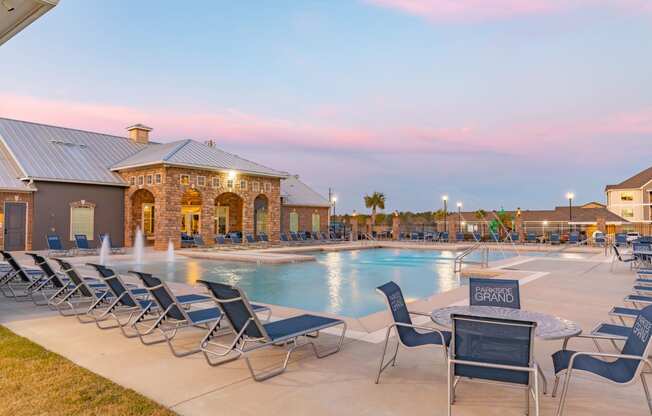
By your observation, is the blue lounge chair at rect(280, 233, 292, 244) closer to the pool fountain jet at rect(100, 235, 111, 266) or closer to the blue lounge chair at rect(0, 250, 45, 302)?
the pool fountain jet at rect(100, 235, 111, 266)

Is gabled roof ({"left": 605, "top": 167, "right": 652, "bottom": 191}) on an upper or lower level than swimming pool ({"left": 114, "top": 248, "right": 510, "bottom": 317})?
upper

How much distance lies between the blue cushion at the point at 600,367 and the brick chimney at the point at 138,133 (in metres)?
28.0

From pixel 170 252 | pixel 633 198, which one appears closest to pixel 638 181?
pixel 633 198

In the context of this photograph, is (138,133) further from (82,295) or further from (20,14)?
(20,14)

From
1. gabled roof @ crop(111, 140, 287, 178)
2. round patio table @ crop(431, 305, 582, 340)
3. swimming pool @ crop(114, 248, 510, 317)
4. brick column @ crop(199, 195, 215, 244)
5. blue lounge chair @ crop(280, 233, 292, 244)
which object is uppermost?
gabled roof @ crop(111, 140, 287, 178)

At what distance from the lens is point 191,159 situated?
874 inches

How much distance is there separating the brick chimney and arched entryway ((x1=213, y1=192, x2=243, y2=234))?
6269 millimetres

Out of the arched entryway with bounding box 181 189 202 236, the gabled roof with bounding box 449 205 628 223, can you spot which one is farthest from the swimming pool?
the gabled roof with bounding box 449 205 628 223

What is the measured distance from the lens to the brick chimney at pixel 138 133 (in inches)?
1064

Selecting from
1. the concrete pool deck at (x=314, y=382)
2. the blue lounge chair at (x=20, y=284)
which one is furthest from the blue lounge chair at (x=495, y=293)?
the blue lounge chair at (x=20, y=284)

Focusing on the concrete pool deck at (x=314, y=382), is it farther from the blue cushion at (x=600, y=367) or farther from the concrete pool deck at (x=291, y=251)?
the concrete pool deck at (x=291, y=251)

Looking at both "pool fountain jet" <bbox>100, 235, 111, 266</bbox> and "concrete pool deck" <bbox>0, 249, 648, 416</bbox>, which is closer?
"concrete pool deck" <bbox>0, 249, 648, 416</bbox>

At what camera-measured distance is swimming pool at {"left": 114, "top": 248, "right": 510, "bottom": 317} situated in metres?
9.45

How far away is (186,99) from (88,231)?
987cm
